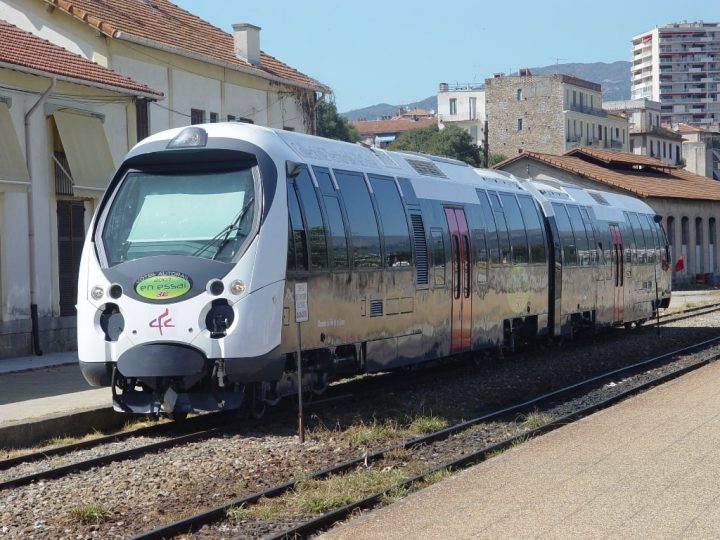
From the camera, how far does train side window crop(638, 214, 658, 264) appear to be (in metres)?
32.9

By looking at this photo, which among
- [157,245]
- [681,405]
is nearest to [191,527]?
[157,245]

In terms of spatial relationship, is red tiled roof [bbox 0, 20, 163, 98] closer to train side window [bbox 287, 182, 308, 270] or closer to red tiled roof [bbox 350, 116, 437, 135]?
train side window [bbox 287, 182, 308, 270]

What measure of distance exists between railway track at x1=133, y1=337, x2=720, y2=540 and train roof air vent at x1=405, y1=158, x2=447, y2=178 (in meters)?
3.61

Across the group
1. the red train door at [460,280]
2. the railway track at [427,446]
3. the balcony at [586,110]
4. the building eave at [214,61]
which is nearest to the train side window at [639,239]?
the building eave at [214,61]

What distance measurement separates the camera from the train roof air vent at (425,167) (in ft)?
61.0

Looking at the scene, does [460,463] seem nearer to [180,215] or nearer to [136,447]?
[136,447]

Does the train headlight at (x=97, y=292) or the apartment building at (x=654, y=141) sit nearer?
the train headlight at (x=97, y=292)

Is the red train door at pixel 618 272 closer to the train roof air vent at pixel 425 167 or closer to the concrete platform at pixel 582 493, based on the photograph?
the train roof air vent at pixel 425 167

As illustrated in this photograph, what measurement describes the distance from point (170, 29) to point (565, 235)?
12002 mm

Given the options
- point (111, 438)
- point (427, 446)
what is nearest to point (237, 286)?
point (111, 438)

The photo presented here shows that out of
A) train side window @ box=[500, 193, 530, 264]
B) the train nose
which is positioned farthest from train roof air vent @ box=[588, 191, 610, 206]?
the train nose

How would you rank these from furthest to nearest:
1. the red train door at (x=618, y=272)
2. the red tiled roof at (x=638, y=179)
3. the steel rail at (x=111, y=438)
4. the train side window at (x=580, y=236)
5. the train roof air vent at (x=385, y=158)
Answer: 1. the red tiled roof at (x=638, y=179)
2. the red train door at (x=618, y=272)
3. the train side window at (x=580, y=236)
4. the train roof air vent at (x=385, y=158)
5. the steel rail at (x=111, y=438)

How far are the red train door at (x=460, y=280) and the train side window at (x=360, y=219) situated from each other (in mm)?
2917

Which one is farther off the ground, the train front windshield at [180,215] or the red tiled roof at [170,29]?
the red tiled roof at [170,29]
